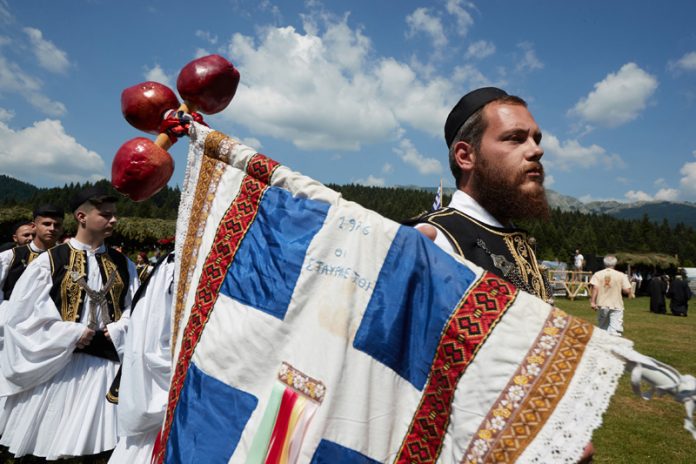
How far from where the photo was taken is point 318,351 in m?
1.39

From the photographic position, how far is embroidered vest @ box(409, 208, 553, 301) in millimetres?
1729

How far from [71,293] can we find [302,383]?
11.3 feet

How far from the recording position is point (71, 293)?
3.87m

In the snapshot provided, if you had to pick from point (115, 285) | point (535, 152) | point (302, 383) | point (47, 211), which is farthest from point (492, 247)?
point (47, 211)

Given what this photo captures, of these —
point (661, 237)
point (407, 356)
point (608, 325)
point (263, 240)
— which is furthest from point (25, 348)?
point (661, 237)

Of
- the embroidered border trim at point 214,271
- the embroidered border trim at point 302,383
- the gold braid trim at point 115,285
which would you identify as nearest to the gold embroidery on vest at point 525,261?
the embroidered border trim at point 302,383

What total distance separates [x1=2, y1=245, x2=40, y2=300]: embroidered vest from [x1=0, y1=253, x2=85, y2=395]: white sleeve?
6.15 ft

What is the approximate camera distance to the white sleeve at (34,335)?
3.65 meters

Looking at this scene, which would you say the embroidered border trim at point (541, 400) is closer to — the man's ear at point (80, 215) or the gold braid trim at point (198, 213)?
the gold braid trim at point (198, 213)

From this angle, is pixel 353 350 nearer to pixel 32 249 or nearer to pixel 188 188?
pixel 188 188

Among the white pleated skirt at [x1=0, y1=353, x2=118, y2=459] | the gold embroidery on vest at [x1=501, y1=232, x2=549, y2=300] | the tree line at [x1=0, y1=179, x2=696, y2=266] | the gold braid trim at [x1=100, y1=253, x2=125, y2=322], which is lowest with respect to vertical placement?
the white pleated skirt at [x1=0, y1=353, x2=118, y2=459]

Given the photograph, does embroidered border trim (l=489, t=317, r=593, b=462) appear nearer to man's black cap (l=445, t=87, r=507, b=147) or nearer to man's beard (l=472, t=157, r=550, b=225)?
man's beard (l=472, t=157, r=550, b=225)

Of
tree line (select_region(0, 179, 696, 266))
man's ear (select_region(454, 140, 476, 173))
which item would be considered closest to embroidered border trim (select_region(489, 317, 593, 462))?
man's ear (select_region(454, 140, 476, 173))

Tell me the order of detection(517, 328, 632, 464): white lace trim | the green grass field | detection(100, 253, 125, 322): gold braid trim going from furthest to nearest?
the green grass field, detection(100, 253, 125, 322): gold braid trim, detection(517, 328, 632, 464): white lace trim
